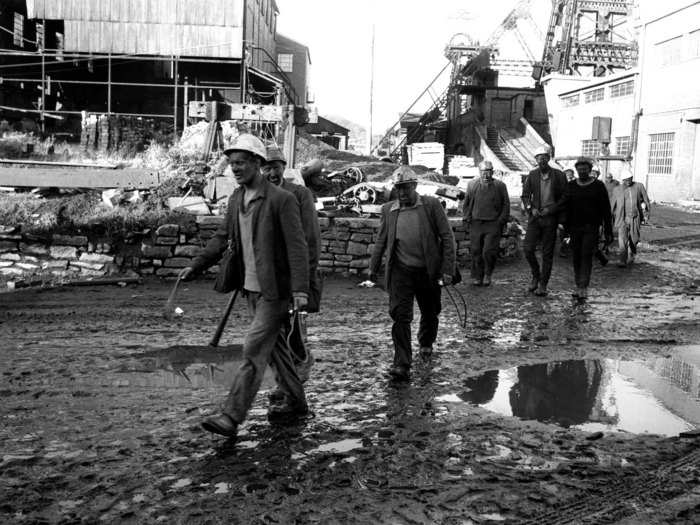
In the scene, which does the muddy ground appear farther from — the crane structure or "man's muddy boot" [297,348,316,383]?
the crane structure

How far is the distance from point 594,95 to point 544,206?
27.3 meters

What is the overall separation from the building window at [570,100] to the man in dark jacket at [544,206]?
2884 cm

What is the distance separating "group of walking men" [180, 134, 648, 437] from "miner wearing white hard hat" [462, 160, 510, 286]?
0.14 m

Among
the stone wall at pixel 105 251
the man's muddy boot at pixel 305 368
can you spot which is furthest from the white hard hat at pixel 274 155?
the stone wall at pixel 105 251

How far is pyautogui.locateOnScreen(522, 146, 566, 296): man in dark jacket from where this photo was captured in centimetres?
1034

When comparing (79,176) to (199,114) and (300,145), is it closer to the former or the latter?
(199,114)

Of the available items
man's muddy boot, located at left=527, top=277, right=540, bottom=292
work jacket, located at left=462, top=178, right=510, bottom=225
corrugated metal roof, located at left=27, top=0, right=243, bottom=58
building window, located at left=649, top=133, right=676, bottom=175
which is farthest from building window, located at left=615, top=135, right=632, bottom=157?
man's muddy boot, located at left=527, top=277, right=540, bottom=292

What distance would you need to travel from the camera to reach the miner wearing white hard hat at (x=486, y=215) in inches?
436

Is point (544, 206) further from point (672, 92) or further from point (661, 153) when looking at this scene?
point (672, 92)

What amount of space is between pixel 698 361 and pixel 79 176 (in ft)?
33.3

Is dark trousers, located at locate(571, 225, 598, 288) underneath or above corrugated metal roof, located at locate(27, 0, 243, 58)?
underneath

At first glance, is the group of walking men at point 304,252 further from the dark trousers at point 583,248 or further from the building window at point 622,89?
the building window at point 622,89

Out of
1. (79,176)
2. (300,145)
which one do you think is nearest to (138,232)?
(79,176)

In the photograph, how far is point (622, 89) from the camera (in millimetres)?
32562
